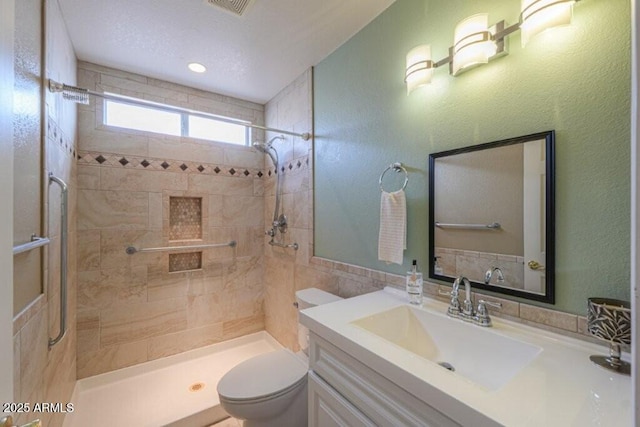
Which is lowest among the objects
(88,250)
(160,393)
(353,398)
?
(160,393)

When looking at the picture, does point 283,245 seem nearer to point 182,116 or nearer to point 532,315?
point 182,116

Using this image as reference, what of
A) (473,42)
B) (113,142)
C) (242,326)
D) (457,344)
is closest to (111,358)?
(242,326)

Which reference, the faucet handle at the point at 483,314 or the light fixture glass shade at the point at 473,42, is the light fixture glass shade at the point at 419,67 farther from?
the faucet handle at the point at 483,314

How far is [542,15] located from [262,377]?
2.03 meters

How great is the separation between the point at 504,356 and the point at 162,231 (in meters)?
2.52

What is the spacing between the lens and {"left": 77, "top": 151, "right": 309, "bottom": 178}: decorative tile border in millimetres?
2111

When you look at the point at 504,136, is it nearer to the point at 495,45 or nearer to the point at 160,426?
the point at 495,45

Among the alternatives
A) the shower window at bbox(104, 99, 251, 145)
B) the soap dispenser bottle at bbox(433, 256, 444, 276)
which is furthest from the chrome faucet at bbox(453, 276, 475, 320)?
the shower window at bbox(104, 99, 251, 145)

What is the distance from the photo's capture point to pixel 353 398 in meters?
0.90

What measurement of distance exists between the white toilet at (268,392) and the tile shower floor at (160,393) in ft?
1.99

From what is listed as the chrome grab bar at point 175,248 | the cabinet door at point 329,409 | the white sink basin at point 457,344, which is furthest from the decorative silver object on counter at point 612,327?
the chrome grab bar at point 175,248

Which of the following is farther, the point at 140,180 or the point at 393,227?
the point at 140,180

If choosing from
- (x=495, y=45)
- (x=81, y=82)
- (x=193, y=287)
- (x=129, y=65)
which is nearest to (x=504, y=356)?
(x=495, y=45)

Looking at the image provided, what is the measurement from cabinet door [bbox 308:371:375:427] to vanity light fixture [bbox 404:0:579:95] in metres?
1.39
